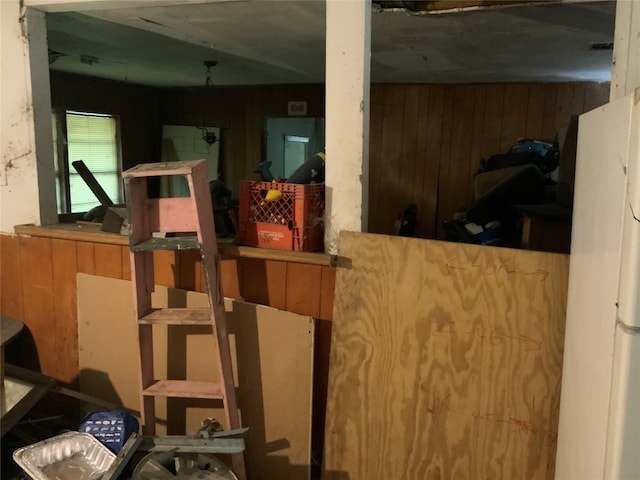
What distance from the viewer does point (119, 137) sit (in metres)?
5.37

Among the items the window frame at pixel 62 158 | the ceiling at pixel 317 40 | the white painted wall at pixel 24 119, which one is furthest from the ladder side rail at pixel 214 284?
the window frame at pixel 62 158

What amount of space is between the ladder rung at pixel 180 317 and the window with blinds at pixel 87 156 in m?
3.04

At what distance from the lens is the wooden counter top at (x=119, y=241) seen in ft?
5.82

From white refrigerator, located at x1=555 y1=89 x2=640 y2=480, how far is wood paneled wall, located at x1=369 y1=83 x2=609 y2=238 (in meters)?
3.12

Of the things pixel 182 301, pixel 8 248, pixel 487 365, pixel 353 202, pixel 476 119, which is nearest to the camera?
pixel 487 365

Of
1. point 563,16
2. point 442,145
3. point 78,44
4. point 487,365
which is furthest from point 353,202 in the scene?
point 442,145

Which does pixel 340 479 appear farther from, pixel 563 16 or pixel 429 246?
pixel 563 16

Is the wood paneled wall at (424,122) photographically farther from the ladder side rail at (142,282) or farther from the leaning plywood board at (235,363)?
the ladder side rail at (142,282)

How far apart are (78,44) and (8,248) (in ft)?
5.38

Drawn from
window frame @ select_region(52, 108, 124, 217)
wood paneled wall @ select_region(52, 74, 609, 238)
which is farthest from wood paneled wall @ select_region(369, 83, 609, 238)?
window frame @ select_region(52, 108, 124, 217)

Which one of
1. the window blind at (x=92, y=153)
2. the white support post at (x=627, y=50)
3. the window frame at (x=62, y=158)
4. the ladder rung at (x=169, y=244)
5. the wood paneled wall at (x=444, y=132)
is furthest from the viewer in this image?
the window blind at (x=92, y=153)

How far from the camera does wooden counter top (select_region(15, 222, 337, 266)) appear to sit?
177 centimetres

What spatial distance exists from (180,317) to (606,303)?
1.29 metres

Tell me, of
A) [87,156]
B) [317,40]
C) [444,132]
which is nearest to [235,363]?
[317,40]
